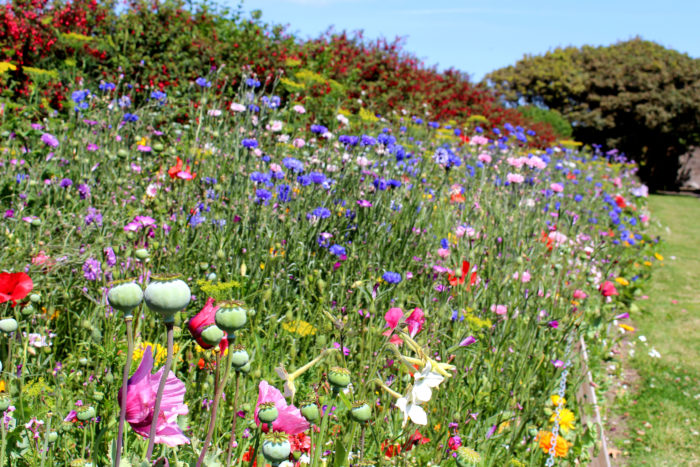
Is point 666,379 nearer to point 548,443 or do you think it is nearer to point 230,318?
point 548,443

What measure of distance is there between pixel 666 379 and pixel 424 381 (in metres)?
3.54

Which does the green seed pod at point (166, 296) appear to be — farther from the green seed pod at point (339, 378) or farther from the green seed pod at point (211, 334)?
the green seed pod at point (339, 378)

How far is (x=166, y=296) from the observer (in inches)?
24.3

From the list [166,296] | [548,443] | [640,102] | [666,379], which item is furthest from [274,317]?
[640,102]

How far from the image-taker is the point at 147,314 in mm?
1878

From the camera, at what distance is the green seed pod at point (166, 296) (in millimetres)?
613

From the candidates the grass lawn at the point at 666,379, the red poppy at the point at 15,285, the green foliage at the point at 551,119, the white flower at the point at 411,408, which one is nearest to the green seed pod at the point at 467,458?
the white flower at the point at 411,408

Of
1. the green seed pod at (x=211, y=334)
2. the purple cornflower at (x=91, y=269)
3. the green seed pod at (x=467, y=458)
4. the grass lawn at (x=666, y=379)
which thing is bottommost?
the grass lawn at (x=666, y=379)

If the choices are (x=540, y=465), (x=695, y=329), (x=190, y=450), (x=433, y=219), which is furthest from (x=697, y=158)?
(x=190, y=450)

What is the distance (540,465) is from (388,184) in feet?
4.86

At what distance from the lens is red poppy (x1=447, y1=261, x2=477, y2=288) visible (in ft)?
7.49

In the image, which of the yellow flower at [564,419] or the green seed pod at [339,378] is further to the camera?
the yellow flower at [564,419]

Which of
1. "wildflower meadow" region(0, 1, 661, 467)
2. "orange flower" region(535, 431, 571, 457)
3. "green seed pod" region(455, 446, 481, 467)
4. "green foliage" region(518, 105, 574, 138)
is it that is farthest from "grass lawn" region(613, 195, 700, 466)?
"green foliage" region(518, 105, 574, 138)

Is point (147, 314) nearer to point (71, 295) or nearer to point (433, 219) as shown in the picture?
point (71, 295)
